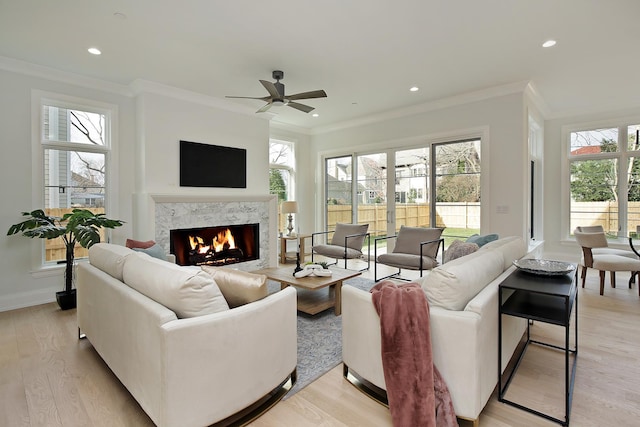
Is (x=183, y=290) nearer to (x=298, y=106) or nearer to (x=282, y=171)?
(x=298, y=106)

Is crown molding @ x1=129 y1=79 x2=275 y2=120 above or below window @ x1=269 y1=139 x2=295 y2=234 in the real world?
above

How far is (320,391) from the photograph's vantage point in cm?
207

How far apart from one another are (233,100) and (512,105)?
4.23 meters

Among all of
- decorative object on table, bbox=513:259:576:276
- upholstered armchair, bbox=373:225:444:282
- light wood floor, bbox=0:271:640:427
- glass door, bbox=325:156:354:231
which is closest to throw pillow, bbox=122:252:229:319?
light wood floor, bbox=0:271:640:427

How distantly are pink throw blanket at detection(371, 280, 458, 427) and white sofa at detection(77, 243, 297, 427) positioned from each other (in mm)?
667

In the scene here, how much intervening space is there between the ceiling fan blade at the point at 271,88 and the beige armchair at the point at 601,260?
4505mm

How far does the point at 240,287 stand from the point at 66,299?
3.13 meters

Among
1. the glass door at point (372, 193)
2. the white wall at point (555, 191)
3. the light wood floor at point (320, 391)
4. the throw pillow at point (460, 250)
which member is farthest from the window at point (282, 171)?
the white wall at point (555, 191)

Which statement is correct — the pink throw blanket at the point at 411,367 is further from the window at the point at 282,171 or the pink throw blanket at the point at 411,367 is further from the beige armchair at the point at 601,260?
the window at the point at 282,171

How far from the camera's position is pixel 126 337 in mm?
1882

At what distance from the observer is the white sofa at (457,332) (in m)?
1.61

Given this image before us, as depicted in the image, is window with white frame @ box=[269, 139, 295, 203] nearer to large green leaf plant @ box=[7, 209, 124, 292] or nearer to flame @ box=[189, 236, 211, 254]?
flame @ box=[189, 236, 211, 254]

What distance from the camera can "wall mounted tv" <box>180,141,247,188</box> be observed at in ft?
15.6

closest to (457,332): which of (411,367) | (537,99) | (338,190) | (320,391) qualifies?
(411,367)
